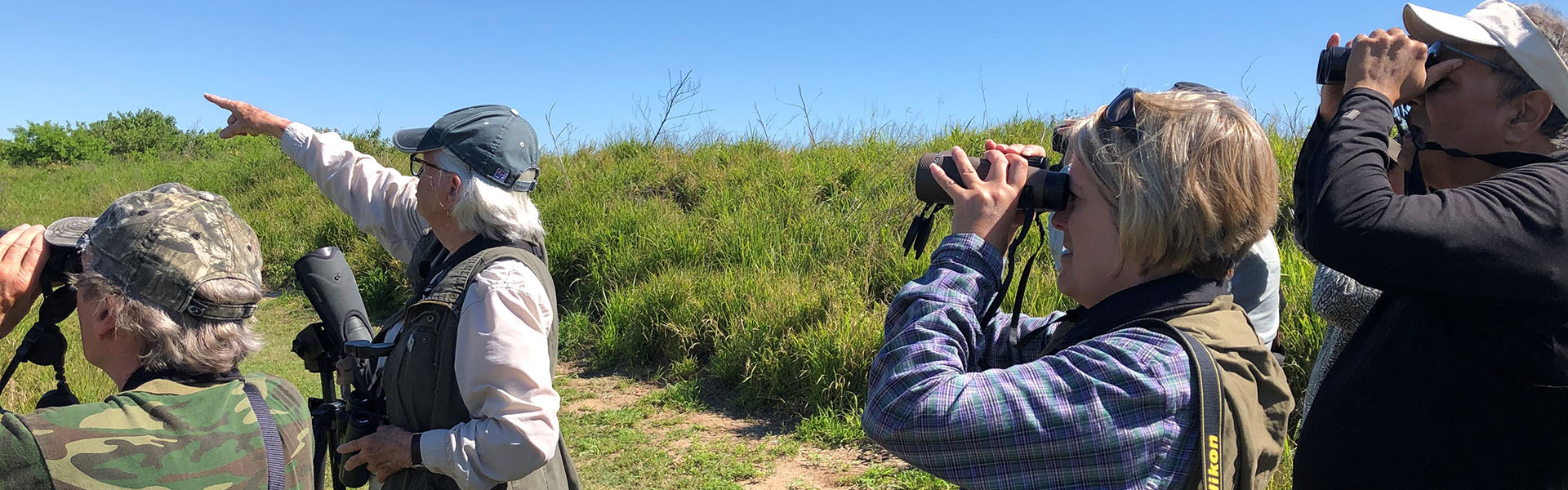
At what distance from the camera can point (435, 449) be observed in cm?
207

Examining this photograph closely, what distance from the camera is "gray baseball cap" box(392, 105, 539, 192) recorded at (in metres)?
2.38

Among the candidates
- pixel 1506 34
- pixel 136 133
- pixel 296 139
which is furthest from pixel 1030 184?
pixel 136 133

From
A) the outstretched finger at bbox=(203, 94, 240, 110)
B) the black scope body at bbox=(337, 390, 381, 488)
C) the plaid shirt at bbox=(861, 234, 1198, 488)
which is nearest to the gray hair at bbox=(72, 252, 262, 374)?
the black scope body at bbox=(337, 390, 381, 488)

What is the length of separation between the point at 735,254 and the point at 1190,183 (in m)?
5.62

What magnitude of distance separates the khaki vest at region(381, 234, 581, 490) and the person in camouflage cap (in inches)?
14.0

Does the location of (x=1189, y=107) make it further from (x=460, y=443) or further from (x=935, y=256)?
(x=460, y=443)

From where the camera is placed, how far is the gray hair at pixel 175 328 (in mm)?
1640

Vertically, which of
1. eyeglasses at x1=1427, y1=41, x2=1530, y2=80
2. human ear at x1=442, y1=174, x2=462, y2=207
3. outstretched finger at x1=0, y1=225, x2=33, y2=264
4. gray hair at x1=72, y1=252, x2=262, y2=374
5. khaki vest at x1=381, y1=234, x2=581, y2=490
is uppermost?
eyeglasses at x1=1427, y1=41, x2=1530, y2=80

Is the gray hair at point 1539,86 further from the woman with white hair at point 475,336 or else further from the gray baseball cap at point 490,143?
the gray baseball cap at point 490,143

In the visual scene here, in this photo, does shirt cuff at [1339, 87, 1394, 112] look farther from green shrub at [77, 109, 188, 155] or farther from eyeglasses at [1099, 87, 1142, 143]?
green shrub at [77, 109, 188, 155]

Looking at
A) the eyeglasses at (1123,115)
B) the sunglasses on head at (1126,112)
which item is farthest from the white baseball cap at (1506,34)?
the eyeglasses at (1123,115)

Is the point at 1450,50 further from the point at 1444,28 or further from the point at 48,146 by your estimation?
the point at 48,146

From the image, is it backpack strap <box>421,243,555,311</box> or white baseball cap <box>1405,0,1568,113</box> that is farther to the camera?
backpack strap <box>421,243,555,311</box>

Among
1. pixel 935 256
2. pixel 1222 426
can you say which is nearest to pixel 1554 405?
pixel 1222 426
